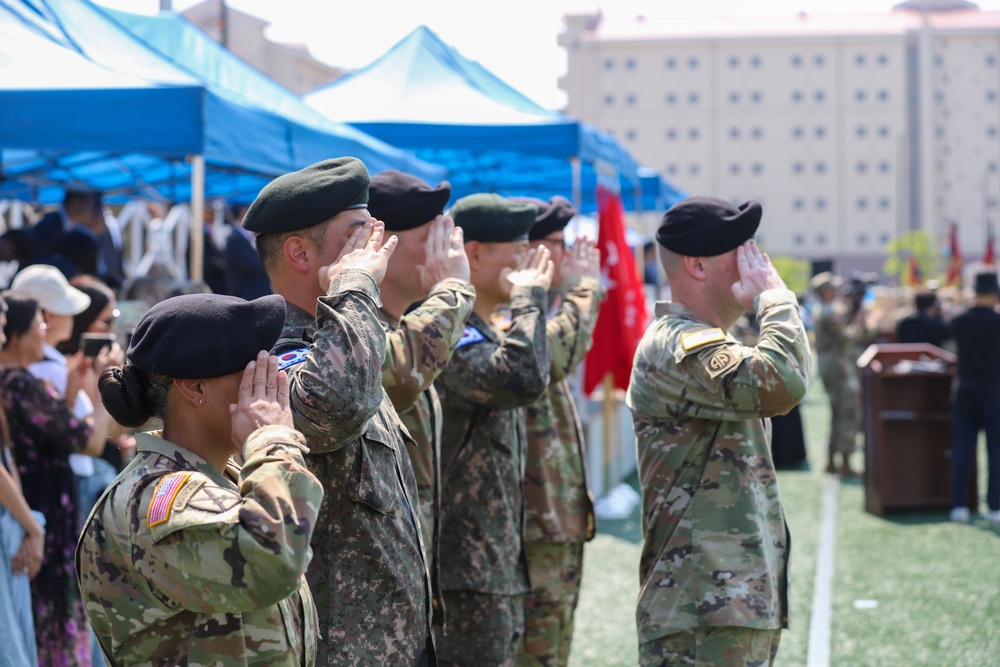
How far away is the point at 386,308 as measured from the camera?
11.6 feet

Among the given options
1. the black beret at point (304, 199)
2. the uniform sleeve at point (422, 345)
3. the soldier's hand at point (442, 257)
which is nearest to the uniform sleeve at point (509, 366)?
the soldier's hand at point (442, 257)

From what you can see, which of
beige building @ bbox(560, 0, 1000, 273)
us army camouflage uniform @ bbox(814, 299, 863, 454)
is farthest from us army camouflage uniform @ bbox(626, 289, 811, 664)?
beige building @ bbox(560, 0, 1000, 273)

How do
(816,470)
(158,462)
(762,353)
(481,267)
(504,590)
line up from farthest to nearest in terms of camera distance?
(816,470) → (481,267) → (504,590) → (762,353) → (158,462)

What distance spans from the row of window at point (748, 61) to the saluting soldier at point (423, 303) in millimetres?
91046

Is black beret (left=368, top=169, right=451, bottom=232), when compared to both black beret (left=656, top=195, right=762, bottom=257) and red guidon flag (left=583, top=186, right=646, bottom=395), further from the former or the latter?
red guidon flag (left=583, top=186, right=646, bottom=395)

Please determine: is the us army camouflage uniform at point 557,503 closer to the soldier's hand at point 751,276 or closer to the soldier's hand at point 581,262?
the soldier's hand at point 581,262

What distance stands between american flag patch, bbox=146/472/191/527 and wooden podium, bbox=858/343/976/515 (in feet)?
28.6

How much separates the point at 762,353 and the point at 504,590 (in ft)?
4.18

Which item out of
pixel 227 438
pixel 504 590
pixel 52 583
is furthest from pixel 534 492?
pixel 227 438

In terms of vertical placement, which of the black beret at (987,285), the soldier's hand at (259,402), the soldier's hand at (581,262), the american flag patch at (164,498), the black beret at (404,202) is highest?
the black beret at (987,285)

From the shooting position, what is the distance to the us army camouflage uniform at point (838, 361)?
39.7ft

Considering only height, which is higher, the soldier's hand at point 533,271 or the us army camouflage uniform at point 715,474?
the soldier's hand at point 533,271

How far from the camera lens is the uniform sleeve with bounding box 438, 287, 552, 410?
376cm

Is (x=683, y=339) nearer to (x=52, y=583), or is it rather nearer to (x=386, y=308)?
(x=386, y=308)
